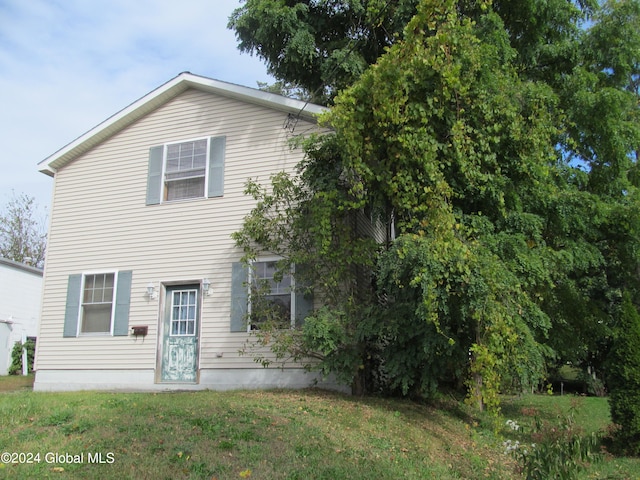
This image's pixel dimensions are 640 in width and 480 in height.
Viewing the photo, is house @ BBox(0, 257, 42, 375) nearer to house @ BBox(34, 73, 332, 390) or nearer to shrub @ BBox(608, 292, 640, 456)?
house @ BBox(34, 73, 332, 390)

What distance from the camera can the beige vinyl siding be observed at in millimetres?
10867

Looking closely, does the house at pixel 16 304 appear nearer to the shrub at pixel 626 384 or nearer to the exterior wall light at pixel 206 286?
the exterior wall light at pixel 206 286

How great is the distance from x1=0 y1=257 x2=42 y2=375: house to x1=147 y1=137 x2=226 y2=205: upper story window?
9480 mm

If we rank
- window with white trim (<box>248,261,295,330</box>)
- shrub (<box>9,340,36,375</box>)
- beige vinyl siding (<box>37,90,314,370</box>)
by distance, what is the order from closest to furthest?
window with white trim (<box>248,261,295,330</box>) < beige vinyl siding (<box>37,90,314,370</box>) < shrub (<box>9,340,36,375</box>)

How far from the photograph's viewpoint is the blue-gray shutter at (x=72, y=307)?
37.8 feet

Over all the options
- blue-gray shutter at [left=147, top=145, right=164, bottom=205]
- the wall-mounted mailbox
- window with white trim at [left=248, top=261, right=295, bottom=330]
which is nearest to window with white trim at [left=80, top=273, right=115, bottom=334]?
the wall-mounted mailbox

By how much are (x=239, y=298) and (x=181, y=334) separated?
5.22 feet

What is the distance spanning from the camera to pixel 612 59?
11.8 metres

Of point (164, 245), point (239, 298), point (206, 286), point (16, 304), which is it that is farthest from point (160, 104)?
point (16, 304)

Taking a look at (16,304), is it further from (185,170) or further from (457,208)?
(457,208)

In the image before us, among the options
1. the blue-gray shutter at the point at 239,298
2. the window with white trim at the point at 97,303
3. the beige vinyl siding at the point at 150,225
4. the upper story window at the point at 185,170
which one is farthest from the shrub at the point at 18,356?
the blue-gray shutter at the point at 239,298

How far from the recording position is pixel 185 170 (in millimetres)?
11625

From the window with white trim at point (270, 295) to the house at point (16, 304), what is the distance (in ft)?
37.9

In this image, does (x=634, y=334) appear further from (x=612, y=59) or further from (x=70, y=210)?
(x=70, y=210)
